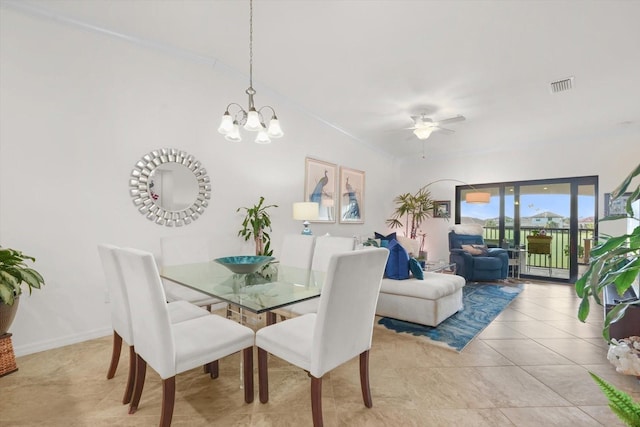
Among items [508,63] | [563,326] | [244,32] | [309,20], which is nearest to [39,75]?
[244,32]

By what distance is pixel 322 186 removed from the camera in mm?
5203

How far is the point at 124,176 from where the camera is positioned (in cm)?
300

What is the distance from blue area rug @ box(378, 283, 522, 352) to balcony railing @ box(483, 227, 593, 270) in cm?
187

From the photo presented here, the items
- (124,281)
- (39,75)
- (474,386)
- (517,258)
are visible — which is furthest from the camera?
(517,258)

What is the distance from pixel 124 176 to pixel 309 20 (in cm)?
230

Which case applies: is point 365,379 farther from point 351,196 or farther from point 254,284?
point 351,196

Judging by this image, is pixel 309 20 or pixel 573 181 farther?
pixel 573 181

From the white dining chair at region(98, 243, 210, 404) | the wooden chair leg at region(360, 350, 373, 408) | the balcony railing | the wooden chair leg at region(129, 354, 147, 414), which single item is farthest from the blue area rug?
the wooden chair leg at region(129, 354, 147, 414)

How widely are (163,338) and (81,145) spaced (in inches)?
88.7

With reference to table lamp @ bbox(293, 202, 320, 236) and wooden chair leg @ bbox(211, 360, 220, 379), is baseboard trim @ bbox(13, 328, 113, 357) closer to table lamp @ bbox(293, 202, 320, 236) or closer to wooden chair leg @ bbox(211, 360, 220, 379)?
wooden chair leg @ bbox(211, 360, 220, 379)

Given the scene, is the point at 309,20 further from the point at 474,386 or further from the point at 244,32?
the point at 474,386

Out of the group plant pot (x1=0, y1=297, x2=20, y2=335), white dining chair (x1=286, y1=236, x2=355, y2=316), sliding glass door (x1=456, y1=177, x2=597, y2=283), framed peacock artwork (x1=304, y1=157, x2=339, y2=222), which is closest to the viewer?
plant pot (x1=0, y1=297, x2=20, y2=335)

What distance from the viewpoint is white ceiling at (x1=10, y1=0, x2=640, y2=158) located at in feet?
8.30

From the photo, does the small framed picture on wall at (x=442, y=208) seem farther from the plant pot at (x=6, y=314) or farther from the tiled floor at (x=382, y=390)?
the plant pot at (x=6, y=314)
